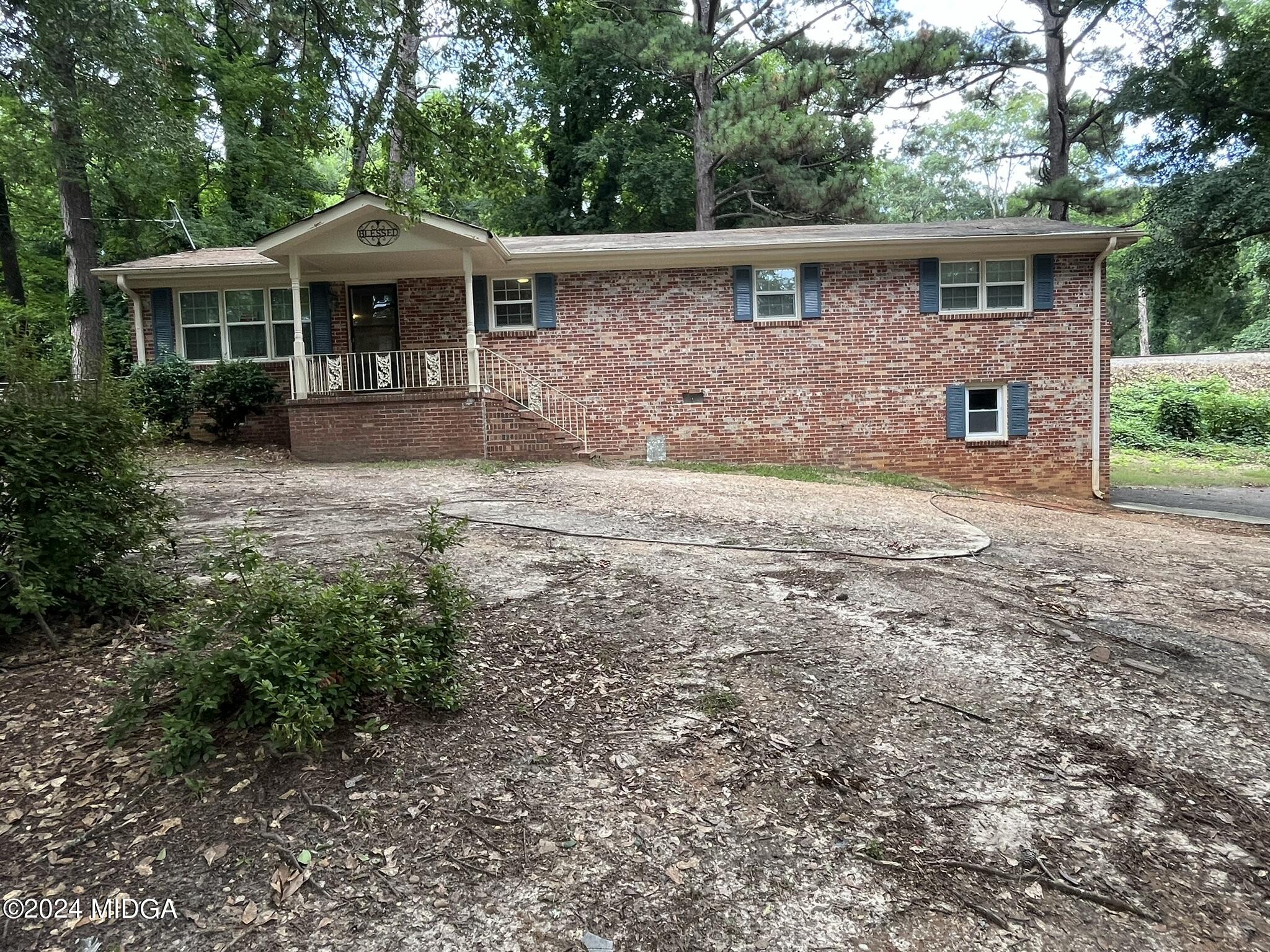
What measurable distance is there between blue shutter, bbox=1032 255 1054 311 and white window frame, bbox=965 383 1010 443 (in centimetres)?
141

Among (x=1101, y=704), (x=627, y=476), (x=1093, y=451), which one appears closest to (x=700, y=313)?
(x=627, y=476)

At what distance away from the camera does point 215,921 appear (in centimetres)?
203

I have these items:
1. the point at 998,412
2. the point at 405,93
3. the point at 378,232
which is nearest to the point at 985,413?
the point at 998,412

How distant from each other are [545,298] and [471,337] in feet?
5.28

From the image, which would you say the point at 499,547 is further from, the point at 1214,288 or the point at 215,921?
the point at 1214,288

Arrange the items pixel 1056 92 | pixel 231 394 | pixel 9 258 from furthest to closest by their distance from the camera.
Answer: pixel 1056 92, pixel 9 258, pixel 231 394

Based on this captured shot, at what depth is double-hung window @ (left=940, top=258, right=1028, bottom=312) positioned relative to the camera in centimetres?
1259

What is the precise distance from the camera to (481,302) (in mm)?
12703

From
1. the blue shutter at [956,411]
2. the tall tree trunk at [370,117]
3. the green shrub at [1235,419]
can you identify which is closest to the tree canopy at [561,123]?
the tall tree trunk at [370,117]

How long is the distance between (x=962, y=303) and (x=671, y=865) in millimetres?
12427

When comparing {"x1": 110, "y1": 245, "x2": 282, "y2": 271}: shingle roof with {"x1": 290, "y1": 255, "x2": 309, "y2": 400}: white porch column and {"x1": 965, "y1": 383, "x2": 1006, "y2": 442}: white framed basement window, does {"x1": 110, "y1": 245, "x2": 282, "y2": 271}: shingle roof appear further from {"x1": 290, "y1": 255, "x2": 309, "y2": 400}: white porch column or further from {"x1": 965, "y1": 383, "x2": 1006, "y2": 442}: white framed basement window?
{"x1": 965, "y1": 383, "x2": 1006, "y2": 442}: white framed basement window

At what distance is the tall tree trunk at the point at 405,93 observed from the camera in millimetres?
5527

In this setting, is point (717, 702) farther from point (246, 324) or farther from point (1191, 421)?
point (1191, 421)

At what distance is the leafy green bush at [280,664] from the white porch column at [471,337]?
8835 mm
